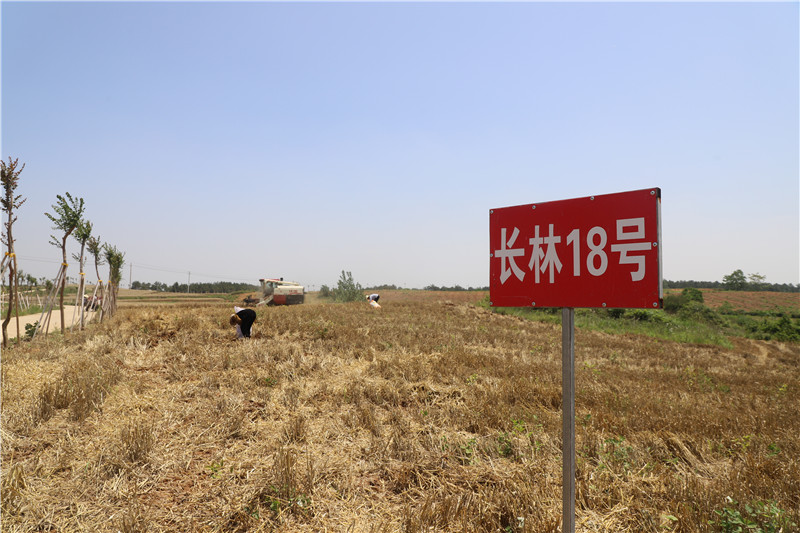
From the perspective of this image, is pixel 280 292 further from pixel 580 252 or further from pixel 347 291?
pixel 580 252

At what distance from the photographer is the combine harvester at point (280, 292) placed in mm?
30234

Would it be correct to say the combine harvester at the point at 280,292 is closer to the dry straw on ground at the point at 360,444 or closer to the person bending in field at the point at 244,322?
the person bending in field at the point at 244,322

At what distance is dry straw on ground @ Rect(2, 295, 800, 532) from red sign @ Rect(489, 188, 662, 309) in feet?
6.75

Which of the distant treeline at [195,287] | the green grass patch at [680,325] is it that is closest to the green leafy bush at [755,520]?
the green grass patch at [680,325]

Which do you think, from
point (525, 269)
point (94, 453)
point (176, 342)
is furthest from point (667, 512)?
point (176, 342)

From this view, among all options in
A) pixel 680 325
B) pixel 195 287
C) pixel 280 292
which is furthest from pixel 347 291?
pixel 195 287

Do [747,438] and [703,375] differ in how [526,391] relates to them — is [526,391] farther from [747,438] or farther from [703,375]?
[703,375]

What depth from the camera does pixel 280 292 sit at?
100 feet

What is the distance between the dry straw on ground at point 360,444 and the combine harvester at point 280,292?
21.4 metres

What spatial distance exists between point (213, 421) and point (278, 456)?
5.43 ft

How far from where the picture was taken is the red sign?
7.14 ft

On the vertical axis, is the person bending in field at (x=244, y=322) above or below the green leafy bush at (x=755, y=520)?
above

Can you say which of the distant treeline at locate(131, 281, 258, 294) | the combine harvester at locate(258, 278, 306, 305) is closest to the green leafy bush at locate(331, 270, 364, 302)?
the combine harvester at locate(258, 278, 306, 305)

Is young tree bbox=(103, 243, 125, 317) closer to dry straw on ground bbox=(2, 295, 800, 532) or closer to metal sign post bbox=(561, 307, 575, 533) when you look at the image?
dry straw on ground bbox=(2, 295, 800, 532)
